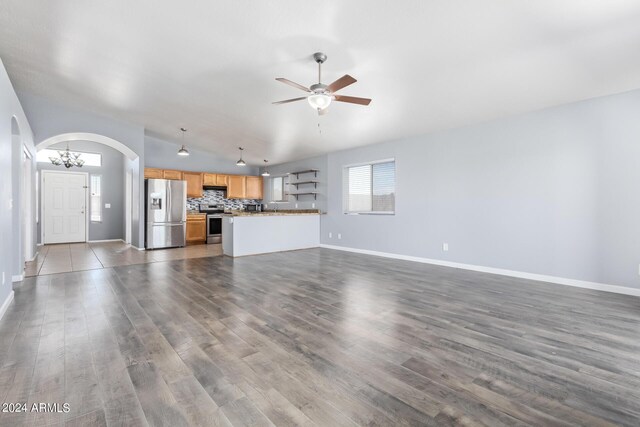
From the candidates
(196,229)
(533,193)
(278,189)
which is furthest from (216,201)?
(533,193)

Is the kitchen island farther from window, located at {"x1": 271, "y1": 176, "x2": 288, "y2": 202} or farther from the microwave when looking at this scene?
the microwave

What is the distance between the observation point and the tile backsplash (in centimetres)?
883

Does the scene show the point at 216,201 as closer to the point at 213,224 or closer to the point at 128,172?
the point at 213,224

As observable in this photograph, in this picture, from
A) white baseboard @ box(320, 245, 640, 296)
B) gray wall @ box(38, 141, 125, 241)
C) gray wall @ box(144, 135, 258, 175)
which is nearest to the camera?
white baseboard @ box(320, 245, 640, 296)

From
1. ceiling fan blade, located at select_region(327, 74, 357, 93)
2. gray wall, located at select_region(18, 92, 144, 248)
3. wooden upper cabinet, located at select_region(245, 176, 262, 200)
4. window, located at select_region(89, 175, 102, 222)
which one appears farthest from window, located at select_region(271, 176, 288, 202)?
ceiling fan blade, located at select_region(327, 74, 357, 93)

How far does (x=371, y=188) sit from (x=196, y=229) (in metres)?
5.05

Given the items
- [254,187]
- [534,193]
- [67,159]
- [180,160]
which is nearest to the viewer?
[534,193]

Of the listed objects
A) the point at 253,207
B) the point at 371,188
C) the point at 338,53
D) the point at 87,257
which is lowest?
the point at 87,257

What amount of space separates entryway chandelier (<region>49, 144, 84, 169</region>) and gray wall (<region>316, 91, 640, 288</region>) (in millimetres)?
7870

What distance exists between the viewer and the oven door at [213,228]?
8.49m

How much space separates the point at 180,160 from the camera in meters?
8.56

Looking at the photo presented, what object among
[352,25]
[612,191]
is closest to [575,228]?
[612,191]

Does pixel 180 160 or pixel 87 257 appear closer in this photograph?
pixel 87 257

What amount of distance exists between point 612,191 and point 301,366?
14.1ft
